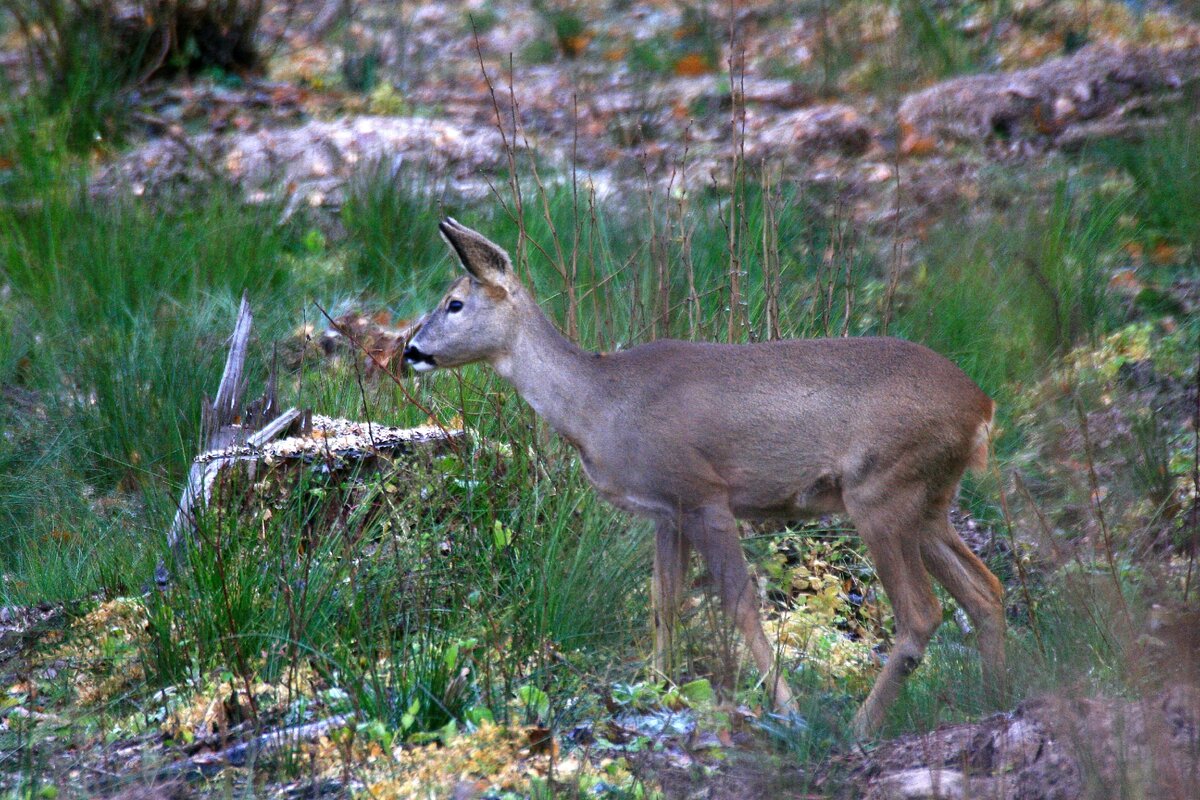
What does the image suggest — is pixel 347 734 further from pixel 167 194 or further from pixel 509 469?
pixel 167 194

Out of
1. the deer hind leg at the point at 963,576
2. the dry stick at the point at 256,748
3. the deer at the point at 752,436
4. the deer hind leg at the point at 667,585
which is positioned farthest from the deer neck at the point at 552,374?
the dry stick at the point at 256,748

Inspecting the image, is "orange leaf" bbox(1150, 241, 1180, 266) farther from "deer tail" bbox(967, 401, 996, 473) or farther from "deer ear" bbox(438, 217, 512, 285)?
"deer ear" bbox(438, 217, 512, 285)

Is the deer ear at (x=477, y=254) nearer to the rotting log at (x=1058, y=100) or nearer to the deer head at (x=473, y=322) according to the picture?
the deer head at (x=473, y=322)

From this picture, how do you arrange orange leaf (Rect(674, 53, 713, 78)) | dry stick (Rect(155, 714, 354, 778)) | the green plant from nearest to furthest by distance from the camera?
dry stick (Rect(155, 714, 354, 778)) → the green plant → orange leaf (Rect(674, 53, 713, 78))

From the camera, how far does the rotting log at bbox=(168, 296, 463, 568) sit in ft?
18.5

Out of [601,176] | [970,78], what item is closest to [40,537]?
[601,176]

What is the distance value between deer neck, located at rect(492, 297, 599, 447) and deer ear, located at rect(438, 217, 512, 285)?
0.59 feet

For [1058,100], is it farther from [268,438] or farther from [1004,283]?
[268,438]

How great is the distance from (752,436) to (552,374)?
786 millimetres

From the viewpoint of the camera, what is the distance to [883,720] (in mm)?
4465

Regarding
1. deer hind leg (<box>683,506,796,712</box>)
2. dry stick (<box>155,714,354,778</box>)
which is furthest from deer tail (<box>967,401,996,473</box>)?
dry stick (<box>155,714,354,778</box>)

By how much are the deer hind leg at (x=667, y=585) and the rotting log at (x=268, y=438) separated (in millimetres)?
1096

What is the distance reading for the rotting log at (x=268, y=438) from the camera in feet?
18.5

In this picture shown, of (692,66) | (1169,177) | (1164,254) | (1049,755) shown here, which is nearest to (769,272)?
(1049,755)
